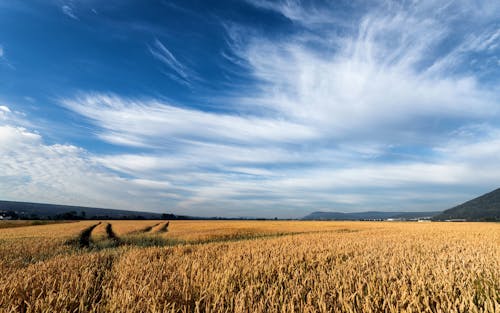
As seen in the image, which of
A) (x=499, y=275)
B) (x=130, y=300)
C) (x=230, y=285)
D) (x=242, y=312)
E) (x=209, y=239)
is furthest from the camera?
(x=209, y=239)

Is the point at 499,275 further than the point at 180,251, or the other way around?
the point at 180,251

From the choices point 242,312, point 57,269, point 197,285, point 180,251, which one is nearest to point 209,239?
point 180,251

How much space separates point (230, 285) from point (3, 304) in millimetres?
3378

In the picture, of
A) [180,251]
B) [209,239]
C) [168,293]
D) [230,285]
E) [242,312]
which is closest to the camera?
[242,312]

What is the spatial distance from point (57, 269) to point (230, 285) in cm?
481

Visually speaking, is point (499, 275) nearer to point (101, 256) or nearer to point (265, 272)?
point (265, 272)

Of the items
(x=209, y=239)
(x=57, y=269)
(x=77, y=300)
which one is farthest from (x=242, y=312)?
(x=209, y=239)

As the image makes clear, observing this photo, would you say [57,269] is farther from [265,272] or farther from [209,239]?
[209,239]

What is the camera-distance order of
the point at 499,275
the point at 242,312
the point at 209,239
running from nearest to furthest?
1. the point at 242,312
2. the point at 499,275
3. the point at 209,239

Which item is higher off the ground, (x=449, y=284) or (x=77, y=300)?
(x=449, y=284)

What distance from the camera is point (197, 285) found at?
5.18 metres

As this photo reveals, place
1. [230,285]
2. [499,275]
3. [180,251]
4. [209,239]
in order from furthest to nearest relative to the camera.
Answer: [209,239] → [180,251] → [499,275] → [230,285]

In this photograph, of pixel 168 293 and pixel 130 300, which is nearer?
pixel 130 300

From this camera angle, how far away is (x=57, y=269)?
7.06 metres
